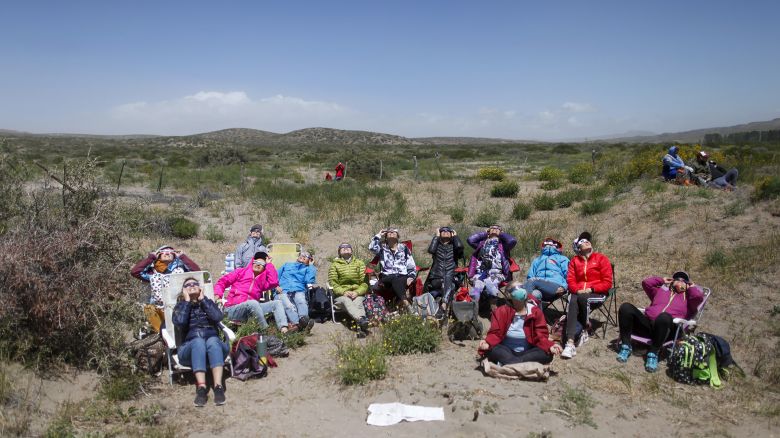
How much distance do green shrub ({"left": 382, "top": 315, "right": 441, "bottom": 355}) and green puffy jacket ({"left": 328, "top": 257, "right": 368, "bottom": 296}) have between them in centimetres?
→ 99

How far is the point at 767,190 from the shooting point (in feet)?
33.3

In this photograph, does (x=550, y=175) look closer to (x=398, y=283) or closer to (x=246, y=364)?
(x=398, y=283)

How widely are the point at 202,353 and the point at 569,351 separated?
3.79 m

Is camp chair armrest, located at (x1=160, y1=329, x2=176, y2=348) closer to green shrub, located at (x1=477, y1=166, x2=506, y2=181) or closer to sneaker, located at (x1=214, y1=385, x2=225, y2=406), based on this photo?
sneaker, located at (x1=214, y1=385, x2=225, y2=406)

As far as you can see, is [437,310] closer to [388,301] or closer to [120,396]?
[388,301]

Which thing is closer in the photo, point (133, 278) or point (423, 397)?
point (423, 397)

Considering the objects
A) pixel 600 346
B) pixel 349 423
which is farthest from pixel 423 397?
pixel 600 346

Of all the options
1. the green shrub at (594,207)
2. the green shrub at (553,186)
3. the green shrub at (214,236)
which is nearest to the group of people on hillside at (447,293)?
the green shrub at (214,236)

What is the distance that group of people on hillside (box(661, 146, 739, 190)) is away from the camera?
12234 mm

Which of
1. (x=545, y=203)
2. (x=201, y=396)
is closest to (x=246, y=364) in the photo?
(x=201, y=396)

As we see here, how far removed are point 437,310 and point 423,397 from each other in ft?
6.50

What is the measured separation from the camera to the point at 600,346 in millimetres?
6023

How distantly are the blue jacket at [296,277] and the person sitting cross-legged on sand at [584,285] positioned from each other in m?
3.27

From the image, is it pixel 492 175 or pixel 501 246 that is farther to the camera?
pixel 492 175
